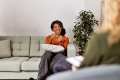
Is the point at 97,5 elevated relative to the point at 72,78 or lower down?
elevated

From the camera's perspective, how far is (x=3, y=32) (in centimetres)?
601

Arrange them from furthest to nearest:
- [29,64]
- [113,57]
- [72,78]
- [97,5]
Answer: [97,5] < [29,64] < [113,57] < [72,78]

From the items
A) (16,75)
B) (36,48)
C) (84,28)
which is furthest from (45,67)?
(84,28)

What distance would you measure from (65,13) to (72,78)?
4.50 metres

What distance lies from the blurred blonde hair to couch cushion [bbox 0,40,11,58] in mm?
3899

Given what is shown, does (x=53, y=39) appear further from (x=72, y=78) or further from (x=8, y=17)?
(x=72, y=78)

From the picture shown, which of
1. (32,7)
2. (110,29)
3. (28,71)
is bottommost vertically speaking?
(28,71)

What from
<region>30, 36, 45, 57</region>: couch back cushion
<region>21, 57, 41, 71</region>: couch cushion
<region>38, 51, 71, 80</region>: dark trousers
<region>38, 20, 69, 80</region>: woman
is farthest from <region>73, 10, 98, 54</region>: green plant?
<region>38, 51, 71, 80</region>: dark trousers

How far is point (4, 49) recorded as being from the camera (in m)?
5.41

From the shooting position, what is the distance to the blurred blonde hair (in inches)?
65.8

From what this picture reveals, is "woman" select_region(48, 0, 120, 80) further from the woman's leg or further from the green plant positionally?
the green plant

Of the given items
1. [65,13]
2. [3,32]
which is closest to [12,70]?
[3,32]

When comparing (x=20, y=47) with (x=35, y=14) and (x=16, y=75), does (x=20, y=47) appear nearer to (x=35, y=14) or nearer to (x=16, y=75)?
(x=16, y=75)

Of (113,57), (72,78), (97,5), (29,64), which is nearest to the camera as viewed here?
(72,78)
